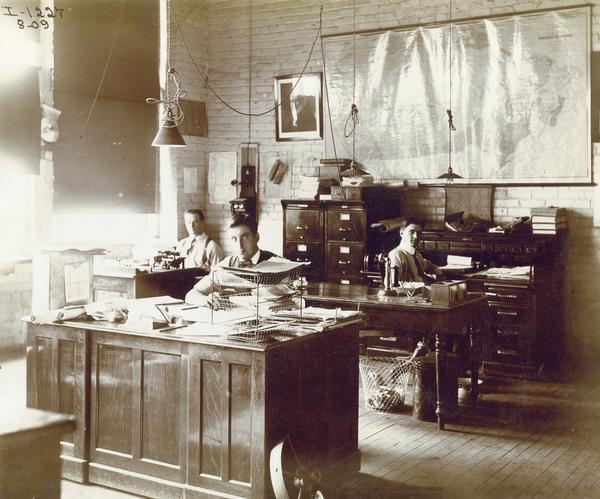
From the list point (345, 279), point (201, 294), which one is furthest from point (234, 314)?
point (345, 279)

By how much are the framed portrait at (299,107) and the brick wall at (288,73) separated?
105mm

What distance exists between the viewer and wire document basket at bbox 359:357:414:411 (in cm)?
594

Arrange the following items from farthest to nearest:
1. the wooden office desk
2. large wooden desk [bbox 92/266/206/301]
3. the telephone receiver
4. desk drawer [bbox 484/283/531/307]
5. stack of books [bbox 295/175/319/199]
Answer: the telephone receiver → stack of books [bbox 295/175/319/199] → large wooden desk [bbox 92/266/206/301] → desk drawer [bbox 484/283/531/307] → the wooden office desk

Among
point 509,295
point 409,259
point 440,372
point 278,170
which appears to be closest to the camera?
point 440,372

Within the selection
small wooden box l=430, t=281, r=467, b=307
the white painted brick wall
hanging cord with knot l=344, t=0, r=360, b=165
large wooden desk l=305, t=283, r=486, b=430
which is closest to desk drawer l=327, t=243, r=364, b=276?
hanging cord with knot l=344, t=0, r=360, b=165

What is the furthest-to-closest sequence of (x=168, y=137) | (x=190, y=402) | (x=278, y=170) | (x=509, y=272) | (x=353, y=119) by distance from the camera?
(x=278, y=170), (x=353, y=119), (x=509, y=272), (x=168, y=137), (x=190, y=402)

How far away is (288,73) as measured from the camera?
31.1 ft

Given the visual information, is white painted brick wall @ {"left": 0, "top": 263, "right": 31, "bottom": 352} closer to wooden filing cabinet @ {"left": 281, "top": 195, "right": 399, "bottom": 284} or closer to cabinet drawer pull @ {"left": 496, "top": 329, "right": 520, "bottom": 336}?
wooden filing cabinet @ {"left": 281, "top": 195, "right": 399, "bottom": 284}

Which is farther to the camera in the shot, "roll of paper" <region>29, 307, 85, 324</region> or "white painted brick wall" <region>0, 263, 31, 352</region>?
"white painted brick wall" <region>0, 263, 31, 352</region>

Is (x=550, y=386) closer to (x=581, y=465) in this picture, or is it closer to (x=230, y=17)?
(x=581, y=465)

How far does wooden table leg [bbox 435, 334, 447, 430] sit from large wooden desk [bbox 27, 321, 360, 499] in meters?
1.15

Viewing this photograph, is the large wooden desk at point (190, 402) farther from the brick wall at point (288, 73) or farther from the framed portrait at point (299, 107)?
the framed portrait at point (299, 107)

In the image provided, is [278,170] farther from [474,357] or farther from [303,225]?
[474,357]

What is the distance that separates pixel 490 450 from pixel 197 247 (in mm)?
4599
